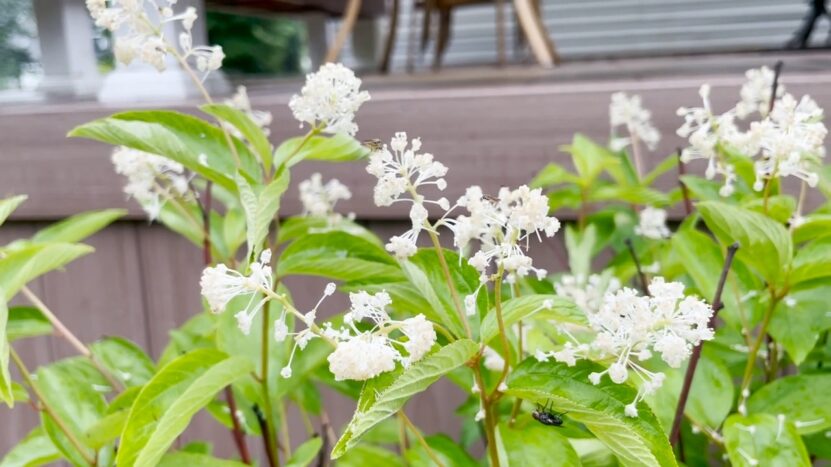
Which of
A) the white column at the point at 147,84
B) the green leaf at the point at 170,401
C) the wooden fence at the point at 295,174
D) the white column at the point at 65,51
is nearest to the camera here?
the green leaf at the point at 170,401

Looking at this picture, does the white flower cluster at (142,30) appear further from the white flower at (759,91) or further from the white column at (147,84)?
the white column at (147,84)

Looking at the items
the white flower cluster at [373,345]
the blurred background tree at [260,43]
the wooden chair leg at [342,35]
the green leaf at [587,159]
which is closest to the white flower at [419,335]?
the white flower cluster at [373,345]

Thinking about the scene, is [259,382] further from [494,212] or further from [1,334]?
[494,212]

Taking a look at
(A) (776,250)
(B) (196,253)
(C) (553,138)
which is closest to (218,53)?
(A) (776,250)

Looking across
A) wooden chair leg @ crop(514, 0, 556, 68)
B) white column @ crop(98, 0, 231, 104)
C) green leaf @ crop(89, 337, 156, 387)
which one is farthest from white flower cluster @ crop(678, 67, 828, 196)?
wooden chair leg @ crop(514, 0, 556, 68)

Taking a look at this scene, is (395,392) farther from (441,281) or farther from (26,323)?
(26,323)

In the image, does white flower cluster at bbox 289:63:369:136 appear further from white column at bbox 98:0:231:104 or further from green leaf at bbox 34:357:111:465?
white column at bbox 98:0:231:104
